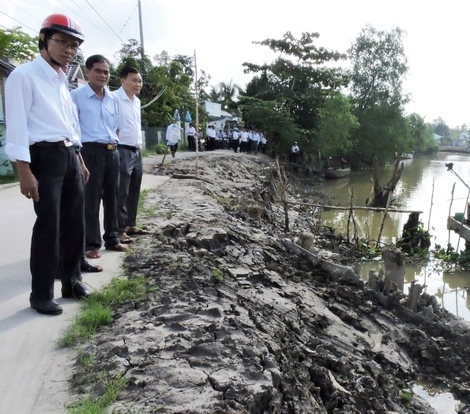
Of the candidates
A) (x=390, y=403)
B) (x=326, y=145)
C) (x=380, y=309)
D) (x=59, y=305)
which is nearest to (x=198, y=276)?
(x=59, y=305)

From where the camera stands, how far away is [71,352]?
2.81 m

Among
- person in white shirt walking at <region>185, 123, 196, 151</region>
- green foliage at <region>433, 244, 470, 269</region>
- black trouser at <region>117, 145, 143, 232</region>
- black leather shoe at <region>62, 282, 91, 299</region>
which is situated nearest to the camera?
black leather shoe at <region>62, 282, 91, 299</region>

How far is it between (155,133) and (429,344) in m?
21.0

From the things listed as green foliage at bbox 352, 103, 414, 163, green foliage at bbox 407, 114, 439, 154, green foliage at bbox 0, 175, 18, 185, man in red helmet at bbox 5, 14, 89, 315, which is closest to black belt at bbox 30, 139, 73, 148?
man in red helmet at bbox 5, 14, 89, 315

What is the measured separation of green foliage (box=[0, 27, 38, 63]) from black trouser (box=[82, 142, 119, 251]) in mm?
7315

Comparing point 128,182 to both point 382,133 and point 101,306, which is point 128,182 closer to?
point 101,306

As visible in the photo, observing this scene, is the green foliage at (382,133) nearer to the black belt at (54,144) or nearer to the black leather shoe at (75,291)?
the black leather shoe at (75,291)

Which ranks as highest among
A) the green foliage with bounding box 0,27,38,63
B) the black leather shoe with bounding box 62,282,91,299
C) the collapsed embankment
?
the green foliage with bounding box 0,27,38,63

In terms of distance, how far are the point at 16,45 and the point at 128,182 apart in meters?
7.17

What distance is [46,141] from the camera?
9.93 feet

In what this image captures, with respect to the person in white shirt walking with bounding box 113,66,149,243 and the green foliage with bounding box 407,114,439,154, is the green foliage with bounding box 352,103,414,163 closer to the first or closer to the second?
the green foliage with bounding box 407,114,439,154

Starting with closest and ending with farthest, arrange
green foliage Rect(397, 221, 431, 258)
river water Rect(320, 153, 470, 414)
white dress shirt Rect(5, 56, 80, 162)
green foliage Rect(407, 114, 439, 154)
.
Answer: white dress shirt Rect(5, 56, 80, 162) → river water Rect(320, 153, 470, 414) → green foliage Rect(397, 221, 431, 258) → green foliage Rect(407, 114, 439, 154)

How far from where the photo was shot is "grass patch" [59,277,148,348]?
2.98m

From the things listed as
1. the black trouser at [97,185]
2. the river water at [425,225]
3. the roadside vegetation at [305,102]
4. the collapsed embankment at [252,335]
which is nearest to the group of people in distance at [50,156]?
the black trouser at [97,185]
